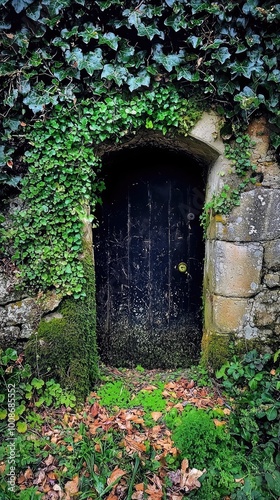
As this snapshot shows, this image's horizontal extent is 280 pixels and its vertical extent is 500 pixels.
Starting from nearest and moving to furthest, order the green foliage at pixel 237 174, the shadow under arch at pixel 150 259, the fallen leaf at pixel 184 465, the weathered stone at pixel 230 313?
the fallen leaf at pixel 184 465
the green foliage at pixel 237 174
the weathered stone at pixel 230 313
the shadow under arch at pixel 150 259

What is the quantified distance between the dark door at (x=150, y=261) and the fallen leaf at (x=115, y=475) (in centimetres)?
106

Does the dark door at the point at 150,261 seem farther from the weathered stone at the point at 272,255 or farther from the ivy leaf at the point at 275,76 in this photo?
the ivy leaf at the point at 275,76

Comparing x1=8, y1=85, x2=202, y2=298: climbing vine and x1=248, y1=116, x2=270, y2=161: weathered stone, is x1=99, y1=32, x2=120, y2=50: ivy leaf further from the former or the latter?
x1=248, y1=116, x2=270, y2=161: weathered stone

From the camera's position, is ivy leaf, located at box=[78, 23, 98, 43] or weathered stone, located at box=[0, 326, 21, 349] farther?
weathered stone, located at box=[0, 326, 21, 349]

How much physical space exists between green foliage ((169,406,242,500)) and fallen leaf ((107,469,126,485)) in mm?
348

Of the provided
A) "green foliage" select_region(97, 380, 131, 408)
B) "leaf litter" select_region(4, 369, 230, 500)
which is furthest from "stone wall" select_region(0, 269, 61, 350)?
"green foliage" select_region(97, 380, 131, 408)

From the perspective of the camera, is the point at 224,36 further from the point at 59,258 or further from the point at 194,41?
the point at 59,258

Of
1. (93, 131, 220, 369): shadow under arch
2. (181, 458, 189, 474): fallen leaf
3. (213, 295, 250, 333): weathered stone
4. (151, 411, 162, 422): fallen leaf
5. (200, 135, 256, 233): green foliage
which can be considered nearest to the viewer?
(181, 458, 189, 474): fallen leaf

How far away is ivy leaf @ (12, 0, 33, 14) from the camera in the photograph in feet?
7.26

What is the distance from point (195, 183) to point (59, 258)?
1260 mm

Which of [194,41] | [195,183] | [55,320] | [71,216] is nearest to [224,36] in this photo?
[194,41]

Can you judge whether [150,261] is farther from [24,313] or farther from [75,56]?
[75,56]

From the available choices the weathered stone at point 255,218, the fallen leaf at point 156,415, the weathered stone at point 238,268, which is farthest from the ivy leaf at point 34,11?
the fallen leaf at point 156,415

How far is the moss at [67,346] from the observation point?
8.21 feet
